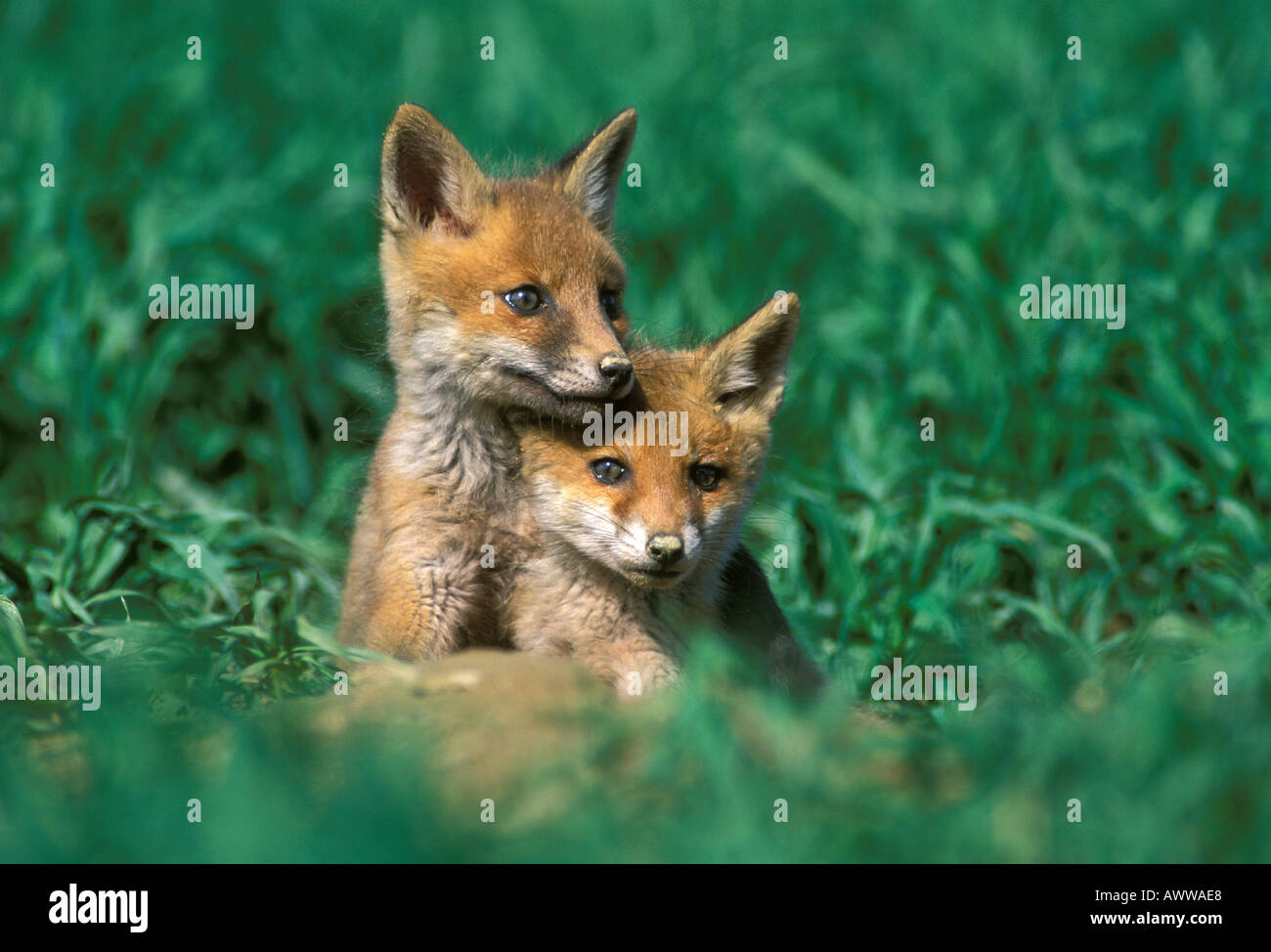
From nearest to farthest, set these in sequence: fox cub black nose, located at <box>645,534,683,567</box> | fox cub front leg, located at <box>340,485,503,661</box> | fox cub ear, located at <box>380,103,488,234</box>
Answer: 1. fox cub black nose, located at <box>645,534,683,567</box>
2. fox cub front leg, located at <box>340,485,503,661</box>
3. fox cub ear, located at <box>380,103,488,234</box>

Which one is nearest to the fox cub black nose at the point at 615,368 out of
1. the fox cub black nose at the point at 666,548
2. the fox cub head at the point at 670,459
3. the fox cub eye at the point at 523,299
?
the fox cub head at the point at 670,459

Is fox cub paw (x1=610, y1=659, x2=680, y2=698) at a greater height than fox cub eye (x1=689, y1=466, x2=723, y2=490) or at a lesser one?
lesser

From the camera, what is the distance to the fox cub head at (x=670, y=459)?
4.68 meters

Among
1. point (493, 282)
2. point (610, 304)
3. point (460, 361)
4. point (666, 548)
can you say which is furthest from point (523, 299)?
point (666, 548)

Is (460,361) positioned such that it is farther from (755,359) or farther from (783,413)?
(783,413)

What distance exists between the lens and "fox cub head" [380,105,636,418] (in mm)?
4781

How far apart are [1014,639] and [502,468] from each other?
239 centimetres

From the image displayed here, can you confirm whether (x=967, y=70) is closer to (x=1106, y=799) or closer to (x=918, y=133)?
(x=918, y=133)

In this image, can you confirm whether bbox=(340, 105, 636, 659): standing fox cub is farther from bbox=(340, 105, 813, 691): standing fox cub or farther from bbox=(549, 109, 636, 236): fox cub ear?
bbox=(549, 109, 636, 236): fox cub ear

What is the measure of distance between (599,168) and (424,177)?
2.26ft

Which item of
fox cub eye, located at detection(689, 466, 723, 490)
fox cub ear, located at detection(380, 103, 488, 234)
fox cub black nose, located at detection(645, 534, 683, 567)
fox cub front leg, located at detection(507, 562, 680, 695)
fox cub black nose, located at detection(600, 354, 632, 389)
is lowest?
fox cub front leg, located at detection(507, 562, 680, 695)

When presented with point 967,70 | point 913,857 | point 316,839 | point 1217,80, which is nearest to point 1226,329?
point 1217,80

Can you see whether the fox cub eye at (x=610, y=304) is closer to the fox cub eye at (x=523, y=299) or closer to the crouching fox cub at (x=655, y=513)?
the crouching fox cub at (x=655, y=513)

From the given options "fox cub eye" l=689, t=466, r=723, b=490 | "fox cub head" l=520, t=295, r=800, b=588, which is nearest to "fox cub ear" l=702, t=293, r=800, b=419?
"fox cub head" l=520, t=295, r=800, b=588
